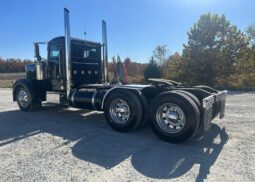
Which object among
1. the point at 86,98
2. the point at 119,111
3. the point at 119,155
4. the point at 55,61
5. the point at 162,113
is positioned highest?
the point at 55,61

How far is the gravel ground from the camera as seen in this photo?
273 centimetres

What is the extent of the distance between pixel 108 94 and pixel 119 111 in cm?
56

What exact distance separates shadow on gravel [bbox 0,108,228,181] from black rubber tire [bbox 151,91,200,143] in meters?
0.16

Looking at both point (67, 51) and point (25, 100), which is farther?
point (25, 100)

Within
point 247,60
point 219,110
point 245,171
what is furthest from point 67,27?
point 247,60

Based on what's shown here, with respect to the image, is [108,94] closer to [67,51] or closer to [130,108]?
[130,108]

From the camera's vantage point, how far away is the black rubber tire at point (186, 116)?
12.0 feet

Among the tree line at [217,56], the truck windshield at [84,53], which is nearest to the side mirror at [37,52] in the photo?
the truck windshield at [84,53]

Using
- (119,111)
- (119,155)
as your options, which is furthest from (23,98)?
(119,155)

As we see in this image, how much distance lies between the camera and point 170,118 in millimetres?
3992

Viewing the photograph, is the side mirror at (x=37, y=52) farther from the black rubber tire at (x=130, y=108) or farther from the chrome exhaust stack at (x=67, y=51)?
the black rubber tire at (x=130, y=108)

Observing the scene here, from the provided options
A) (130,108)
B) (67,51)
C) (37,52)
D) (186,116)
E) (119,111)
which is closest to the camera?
(186,116)

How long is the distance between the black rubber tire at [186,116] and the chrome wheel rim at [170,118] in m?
0.08

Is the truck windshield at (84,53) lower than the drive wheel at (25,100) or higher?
Answer: higher
